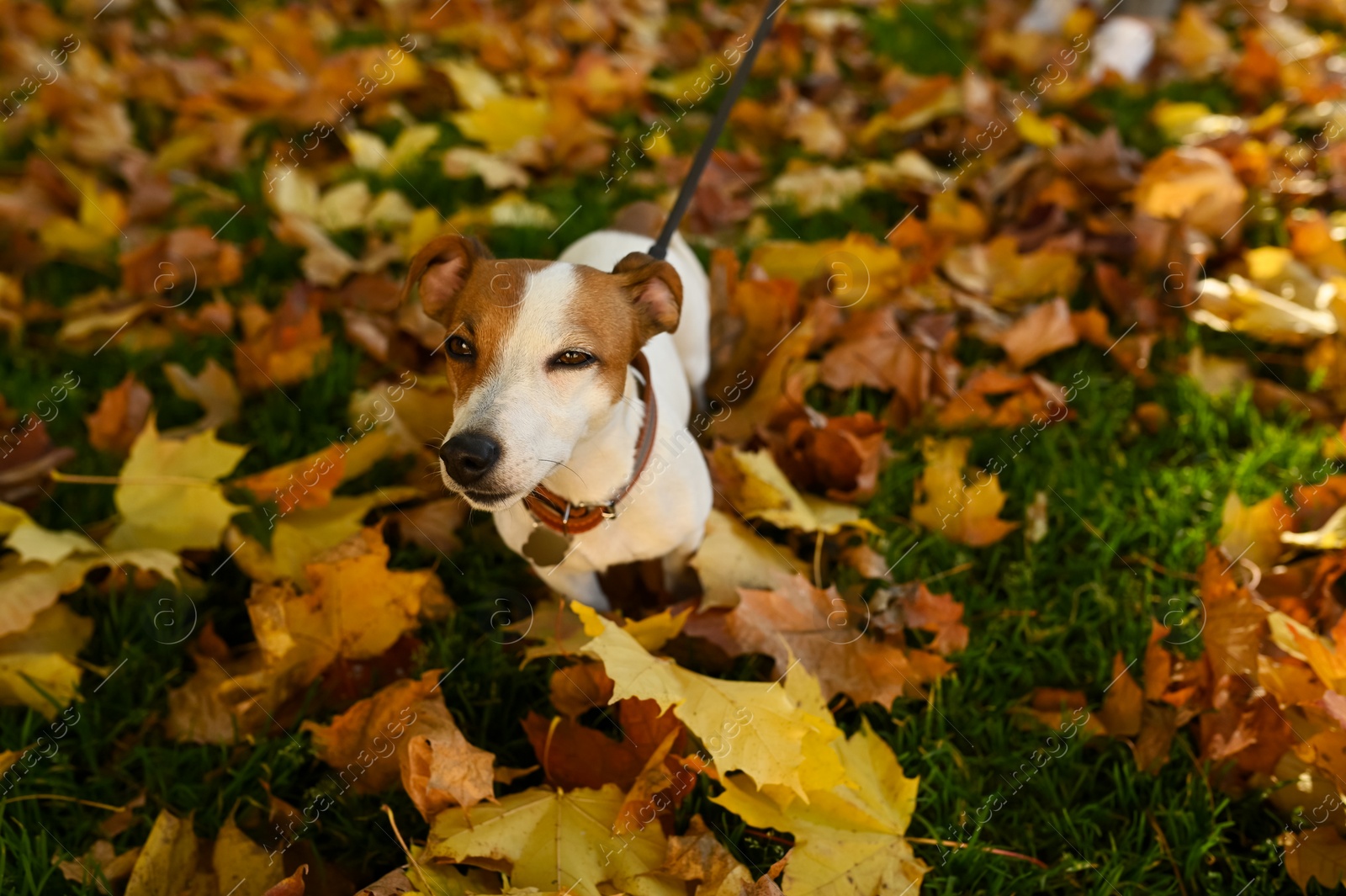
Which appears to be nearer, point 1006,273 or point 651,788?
point 651,788

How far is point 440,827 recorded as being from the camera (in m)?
1.40

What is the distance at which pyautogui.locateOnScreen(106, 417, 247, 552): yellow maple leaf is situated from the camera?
2.04 m

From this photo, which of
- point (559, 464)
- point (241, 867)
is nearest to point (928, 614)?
point (559, 464)

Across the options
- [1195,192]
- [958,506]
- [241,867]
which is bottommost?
[1195,192]

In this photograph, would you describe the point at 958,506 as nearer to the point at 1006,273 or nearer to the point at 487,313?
the point at 1006,273

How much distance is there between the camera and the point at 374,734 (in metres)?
1.66

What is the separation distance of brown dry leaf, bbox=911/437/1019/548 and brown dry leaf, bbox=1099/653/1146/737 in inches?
17.2

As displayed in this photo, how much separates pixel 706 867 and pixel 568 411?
0.75 meters

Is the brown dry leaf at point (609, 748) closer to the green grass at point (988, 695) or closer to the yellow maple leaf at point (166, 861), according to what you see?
the green grass at point (988, 695)

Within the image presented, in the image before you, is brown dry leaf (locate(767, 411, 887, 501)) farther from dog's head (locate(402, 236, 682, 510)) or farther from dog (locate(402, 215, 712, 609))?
dog's head (locate(402, 236, 682, 510))

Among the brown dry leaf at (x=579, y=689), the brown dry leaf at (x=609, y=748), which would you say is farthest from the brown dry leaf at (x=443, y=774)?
the brown dry leaf at (x=579, y=689)

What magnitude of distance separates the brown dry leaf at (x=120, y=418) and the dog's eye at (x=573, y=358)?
143 centimetres

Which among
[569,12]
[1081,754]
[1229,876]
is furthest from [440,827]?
[569,12]

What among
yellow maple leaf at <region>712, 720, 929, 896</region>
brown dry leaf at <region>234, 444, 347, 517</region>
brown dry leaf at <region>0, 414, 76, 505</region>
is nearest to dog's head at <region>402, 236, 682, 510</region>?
brown dry leaf at <region>234, 444, 347, 517</region>
